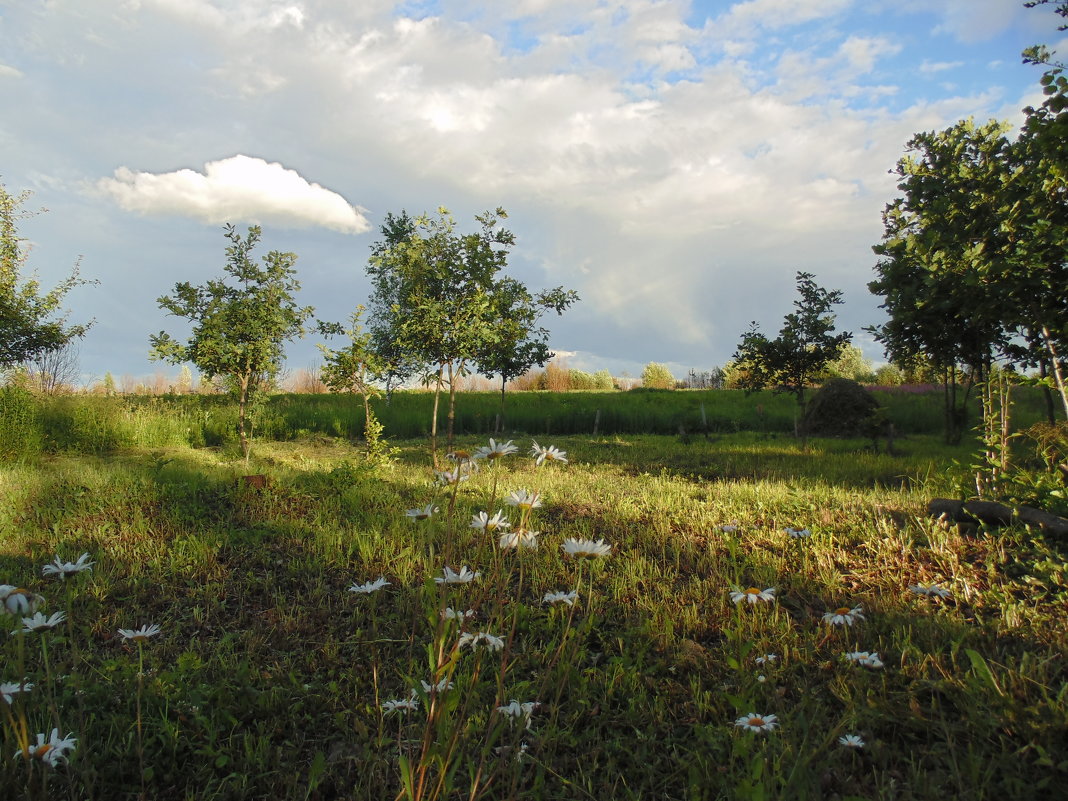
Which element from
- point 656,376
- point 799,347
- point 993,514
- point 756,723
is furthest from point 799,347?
point 656,376

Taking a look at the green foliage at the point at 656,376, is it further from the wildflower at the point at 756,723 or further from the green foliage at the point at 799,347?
the wildflower at the point at 756,723

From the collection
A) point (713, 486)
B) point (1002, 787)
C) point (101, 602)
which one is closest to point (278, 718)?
point (101, 602)

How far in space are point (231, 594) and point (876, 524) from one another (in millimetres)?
4707

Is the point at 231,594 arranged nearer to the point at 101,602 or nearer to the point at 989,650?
the point at 101,602

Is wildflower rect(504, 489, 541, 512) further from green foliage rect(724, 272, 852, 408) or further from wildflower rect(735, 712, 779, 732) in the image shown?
green foliage rect(724, 272, 852, 408)

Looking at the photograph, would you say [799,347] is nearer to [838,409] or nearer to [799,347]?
[799,347]

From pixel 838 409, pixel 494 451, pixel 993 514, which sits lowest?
pixel 993 514

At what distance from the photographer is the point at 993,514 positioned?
15.0 feet

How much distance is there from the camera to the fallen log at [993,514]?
426cm

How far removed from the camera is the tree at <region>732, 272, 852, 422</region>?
11.2 m

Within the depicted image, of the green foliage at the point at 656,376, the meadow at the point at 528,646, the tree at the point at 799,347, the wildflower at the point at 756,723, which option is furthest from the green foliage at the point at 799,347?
the green foliage at the point at 656,376

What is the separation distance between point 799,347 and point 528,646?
32.7 ft

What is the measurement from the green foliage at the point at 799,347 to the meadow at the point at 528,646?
552 cm

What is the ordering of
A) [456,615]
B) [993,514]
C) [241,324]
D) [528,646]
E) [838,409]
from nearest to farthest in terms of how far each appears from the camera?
[456,615], [528,646], [993,514], [241,324], [838,409]
